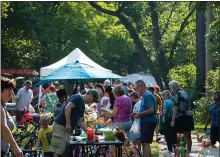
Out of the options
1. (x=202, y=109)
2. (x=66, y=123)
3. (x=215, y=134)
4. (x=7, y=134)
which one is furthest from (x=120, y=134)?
(x=202, y=109)

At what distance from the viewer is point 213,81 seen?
89.4 feet

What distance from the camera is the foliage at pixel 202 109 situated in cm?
2782

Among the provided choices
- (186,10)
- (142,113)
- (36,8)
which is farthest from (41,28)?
(142,113)

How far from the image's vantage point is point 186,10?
138 ft

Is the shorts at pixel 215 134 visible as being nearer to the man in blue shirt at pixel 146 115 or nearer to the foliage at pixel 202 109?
the man in blue shirt at pixel 146 115

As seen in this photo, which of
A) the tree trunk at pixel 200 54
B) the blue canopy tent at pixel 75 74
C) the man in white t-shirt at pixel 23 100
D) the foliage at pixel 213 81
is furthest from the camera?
the tree trunk at pixel 200 54

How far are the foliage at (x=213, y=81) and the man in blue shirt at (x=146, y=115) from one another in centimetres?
1282

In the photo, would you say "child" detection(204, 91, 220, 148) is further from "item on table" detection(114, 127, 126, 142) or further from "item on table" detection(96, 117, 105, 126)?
"item on table" detection(114, 127, 126, 142)

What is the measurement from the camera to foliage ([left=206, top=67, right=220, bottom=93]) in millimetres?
26592

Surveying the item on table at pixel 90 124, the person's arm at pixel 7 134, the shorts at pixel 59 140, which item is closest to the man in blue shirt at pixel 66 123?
the shorts at pixel 59 140

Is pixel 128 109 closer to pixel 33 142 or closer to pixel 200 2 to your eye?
pixel 33 142

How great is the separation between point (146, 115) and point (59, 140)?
7.55ft

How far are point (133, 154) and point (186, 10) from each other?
98.1 feet

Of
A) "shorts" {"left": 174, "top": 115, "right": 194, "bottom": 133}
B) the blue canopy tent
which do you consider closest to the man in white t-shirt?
the blue canopy tent
